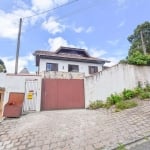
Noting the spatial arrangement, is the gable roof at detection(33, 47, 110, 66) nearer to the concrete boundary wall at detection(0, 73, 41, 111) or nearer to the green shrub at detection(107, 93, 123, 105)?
the concrete boundary wall at detection(0, 73, 41, 111)

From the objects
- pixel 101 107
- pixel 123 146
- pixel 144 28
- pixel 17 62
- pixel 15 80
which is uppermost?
pixel 144 28

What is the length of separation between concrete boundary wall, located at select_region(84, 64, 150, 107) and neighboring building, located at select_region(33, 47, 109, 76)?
9568mm

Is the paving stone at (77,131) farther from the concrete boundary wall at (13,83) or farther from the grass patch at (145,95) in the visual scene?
the concrete boundary wall at (13,83)

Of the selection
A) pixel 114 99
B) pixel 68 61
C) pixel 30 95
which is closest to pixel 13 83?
pixel 30 95

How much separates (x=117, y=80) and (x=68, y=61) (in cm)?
1162

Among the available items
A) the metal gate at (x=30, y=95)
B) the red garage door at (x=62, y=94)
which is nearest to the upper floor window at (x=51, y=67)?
the red garage door at (x=62, y=94)

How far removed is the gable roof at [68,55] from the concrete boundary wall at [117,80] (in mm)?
9672

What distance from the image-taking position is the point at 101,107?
34.9ft

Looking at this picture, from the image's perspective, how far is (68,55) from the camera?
22234 millimetres

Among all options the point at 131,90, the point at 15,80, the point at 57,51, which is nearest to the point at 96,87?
the point at 131,90

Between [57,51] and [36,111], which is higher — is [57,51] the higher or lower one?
the higher one

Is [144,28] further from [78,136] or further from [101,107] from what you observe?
[78,136]

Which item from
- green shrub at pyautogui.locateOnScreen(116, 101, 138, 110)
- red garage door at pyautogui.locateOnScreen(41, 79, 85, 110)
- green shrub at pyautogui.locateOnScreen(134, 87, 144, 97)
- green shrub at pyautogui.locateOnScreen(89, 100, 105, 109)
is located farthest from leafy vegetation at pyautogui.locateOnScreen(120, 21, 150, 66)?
green shrub at pyautogui.locateOnScreen(116, 101, 138, 110)

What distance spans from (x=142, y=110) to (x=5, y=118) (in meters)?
6.35
